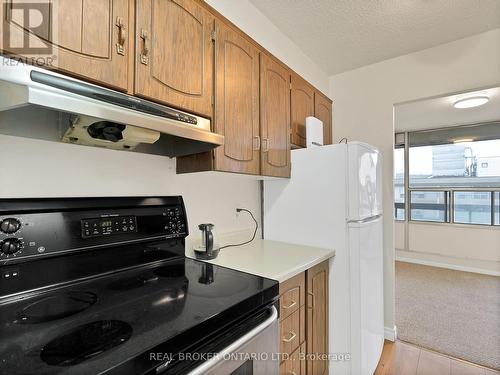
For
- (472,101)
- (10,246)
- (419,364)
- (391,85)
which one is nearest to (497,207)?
(472,101)

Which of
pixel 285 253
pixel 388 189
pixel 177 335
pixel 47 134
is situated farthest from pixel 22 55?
pixel 388 189

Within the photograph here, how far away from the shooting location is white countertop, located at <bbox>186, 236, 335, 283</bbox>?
3.97 feet

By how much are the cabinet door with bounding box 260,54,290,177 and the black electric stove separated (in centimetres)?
66

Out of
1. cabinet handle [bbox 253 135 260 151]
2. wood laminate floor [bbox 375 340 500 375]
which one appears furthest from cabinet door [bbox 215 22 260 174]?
wood laminate floor [bbox 375 340 500 375]

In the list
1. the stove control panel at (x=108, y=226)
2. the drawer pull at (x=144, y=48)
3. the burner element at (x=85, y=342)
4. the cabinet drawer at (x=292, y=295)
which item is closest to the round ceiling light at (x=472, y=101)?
the cabinet drawer at (x=292, y=295)

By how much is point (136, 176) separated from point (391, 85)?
227 cm

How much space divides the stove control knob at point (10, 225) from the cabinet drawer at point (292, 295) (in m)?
1.02

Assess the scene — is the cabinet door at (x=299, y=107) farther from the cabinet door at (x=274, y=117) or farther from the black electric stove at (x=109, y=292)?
the black electric stove at (x=109, y=292)

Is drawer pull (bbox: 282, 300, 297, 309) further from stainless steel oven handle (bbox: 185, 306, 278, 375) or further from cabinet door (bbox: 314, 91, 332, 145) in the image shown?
cabinet door (bbox: 314, 91, 332, 145)

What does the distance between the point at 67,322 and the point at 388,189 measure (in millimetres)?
2379

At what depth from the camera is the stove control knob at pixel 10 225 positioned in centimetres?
83

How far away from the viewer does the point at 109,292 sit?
2.99 feet

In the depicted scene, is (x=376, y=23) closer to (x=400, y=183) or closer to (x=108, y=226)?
(x=108, y=226)

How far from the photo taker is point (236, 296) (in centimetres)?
88
